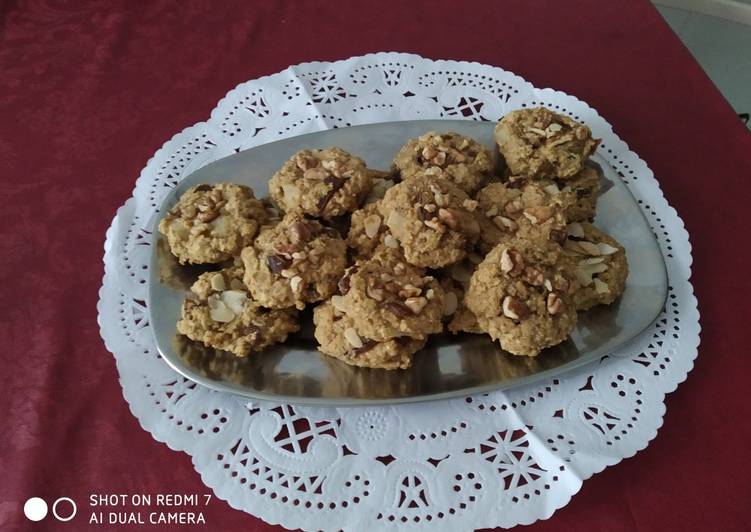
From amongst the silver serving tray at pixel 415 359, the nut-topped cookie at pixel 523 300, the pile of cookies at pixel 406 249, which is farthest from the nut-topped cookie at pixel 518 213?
the silver serving tray at pixel 415 359

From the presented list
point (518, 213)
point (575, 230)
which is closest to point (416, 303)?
point (518, 213)

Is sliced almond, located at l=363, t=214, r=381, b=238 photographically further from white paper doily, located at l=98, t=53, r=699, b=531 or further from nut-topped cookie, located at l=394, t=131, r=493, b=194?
white paper doily, located at l=98, t=53, r=699, b=531

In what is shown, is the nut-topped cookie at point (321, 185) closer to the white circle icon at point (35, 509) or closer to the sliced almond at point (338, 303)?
the sliced almond at point (338, 303)

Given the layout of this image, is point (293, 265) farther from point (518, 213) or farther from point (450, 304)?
point (518, 213)

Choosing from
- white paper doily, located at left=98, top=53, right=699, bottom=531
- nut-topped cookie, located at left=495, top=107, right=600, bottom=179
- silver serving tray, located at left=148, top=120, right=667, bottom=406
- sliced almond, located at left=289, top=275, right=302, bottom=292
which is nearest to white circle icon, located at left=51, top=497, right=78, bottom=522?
white paper doily, located at left=98, top=53, right=699, bottom=531

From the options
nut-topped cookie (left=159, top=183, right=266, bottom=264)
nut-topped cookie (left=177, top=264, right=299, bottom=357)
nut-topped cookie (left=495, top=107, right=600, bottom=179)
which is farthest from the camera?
nut-topped cookie (left=495, top=107, right=600, bottom=179)

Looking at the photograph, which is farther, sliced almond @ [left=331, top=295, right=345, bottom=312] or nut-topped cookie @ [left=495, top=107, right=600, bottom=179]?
nut-topped cookie @ [left=495, top=107, right=600, bottom=179]
